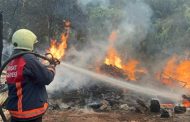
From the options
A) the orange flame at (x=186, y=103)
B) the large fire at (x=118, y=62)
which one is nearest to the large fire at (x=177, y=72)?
the large fire at (x=118, y=62)

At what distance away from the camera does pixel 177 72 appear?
49.9ft

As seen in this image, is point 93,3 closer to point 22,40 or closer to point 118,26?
Result: point 118,26

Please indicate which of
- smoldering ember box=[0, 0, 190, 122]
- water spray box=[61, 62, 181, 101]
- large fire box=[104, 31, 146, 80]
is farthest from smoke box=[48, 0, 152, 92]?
water spray box=[61, 62, 181, 101]

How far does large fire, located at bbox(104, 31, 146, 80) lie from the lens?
14729mm

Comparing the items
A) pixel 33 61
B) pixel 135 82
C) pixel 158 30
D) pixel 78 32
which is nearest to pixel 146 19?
pixel 158 30

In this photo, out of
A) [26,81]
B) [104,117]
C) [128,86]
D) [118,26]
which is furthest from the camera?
[118,26]

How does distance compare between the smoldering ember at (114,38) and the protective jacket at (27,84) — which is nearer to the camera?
the protective jacket at (27,84)

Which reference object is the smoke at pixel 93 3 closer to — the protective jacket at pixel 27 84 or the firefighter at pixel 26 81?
the firefighter at pixel 26 81

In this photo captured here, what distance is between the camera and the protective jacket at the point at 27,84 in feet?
15.7

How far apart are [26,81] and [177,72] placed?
11.5 metres

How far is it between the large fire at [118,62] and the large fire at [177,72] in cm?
124

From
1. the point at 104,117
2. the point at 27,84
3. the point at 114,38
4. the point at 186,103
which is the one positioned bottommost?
the point at 104,117

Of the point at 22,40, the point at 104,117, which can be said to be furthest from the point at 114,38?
the point at 22,40

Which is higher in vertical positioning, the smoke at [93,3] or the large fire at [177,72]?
the smoke at [93,3]
